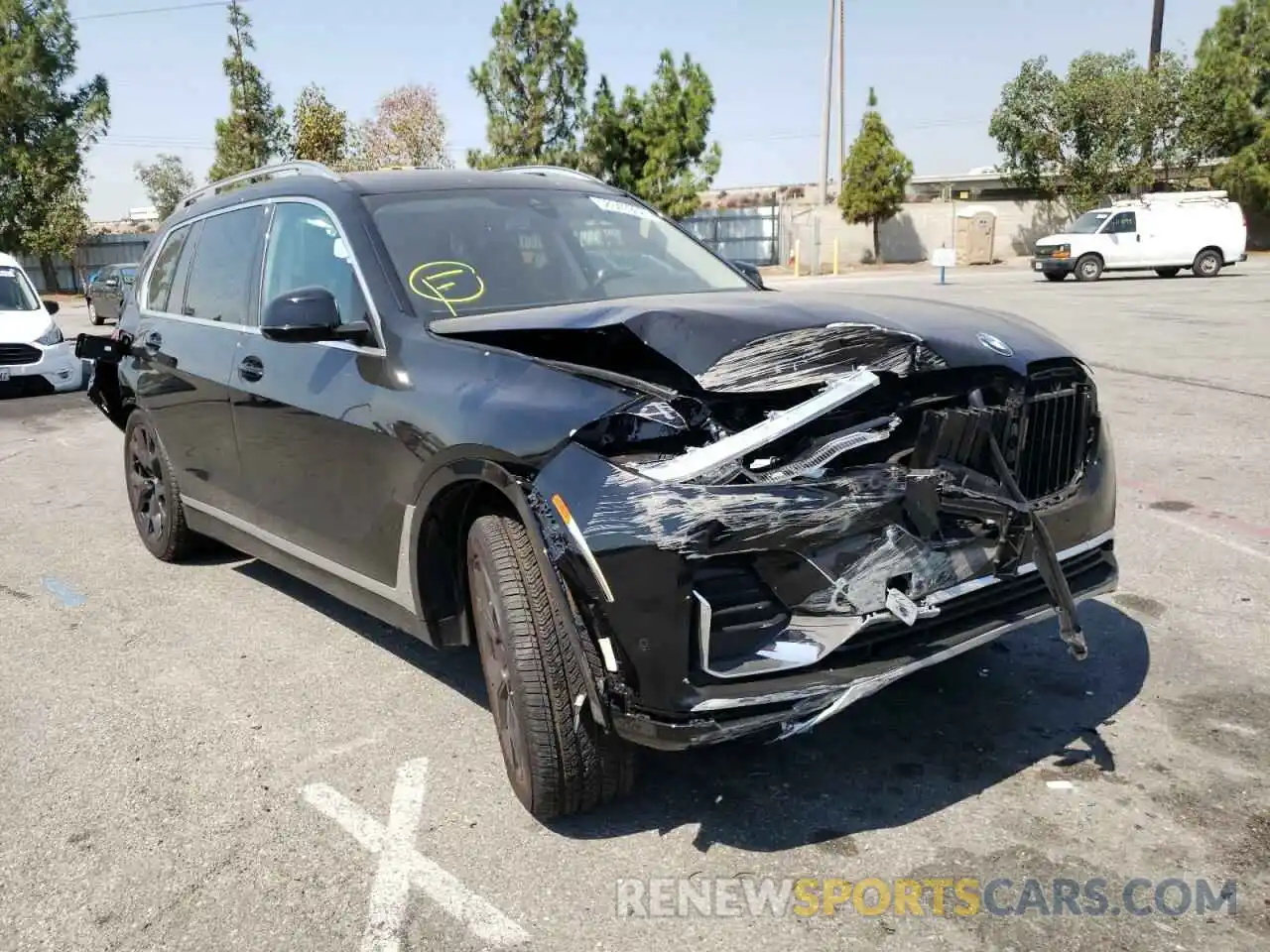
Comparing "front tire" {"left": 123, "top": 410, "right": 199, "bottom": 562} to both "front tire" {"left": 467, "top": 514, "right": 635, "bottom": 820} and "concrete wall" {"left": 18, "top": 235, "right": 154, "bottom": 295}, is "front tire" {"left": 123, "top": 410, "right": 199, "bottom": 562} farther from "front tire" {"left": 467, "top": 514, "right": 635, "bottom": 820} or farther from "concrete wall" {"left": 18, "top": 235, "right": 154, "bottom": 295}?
"concrete wall" {"left": 18, "top": 235, "right": 154, "bottom": 295}

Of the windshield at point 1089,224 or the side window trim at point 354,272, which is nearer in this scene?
the side window trim at point 354,272

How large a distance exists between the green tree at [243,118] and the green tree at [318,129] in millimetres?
1671

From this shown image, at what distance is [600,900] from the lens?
2816 millimetres

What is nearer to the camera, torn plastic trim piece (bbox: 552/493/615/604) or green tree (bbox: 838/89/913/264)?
torn plastic trim piece (bbox: 552/493/615/604)

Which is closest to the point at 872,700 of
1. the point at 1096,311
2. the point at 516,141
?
the point at 1096,311

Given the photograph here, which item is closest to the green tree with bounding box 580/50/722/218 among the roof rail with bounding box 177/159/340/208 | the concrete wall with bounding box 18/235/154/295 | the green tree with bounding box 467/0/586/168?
the green tree with bounding box 467/0/586/168

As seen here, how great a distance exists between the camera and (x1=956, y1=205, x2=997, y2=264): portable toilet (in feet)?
138

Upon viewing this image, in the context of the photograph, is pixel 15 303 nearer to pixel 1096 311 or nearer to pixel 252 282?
pixel 252 282

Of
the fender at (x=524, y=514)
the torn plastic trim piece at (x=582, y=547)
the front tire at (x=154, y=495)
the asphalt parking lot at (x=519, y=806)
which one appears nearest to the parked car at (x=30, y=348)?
the front tire at (x=154, y=495)

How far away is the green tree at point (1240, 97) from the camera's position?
39.6 m

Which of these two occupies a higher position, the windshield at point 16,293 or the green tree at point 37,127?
the green tree at point 37,127

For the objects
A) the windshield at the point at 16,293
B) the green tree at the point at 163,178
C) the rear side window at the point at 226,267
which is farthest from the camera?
the green tree at the point at 163,178

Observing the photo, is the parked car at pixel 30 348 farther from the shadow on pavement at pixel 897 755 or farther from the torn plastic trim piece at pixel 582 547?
the torn plastic trim piece at pixel 582 547

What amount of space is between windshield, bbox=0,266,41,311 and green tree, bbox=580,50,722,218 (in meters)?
23.4
